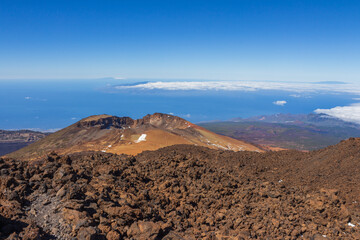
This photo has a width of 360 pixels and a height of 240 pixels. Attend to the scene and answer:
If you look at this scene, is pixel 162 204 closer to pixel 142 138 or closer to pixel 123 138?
pixel 142 138

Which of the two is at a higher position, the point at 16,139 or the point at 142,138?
the point at 142,138

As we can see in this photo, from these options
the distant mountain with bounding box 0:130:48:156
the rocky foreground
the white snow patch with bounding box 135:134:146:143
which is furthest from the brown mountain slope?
the distant mountain with bounding box 0:130:48:156

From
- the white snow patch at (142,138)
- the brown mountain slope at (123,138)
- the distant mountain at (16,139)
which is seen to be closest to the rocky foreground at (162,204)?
the brown mountain slope at (123,138)

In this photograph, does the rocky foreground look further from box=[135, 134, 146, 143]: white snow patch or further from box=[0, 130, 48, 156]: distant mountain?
box=[0, 130, 48, 156]: distant mountain

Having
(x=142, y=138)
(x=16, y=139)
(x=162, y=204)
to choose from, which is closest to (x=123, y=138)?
(x=142, y=138)

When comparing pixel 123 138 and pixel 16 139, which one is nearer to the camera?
pixel 123 138

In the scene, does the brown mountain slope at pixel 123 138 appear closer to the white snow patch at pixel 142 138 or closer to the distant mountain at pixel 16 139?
the white snow patch at pixel 142 138

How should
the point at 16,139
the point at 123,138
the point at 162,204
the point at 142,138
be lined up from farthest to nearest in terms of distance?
the point at 16,139
the point at 123,138
the point at 142,138
the point at 162,204
